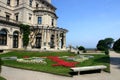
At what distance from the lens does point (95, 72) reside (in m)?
15.7

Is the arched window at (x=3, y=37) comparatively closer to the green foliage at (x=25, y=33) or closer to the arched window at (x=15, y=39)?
the arched window at (x=15, y=39)

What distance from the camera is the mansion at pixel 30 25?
127 ft

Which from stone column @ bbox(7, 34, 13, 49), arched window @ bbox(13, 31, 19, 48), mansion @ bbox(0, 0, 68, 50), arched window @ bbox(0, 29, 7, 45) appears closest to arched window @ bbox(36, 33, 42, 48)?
mansion @ bbox(0, 0, 68, 50)

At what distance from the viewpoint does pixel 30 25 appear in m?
46.0

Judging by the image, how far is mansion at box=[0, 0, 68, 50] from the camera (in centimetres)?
3878

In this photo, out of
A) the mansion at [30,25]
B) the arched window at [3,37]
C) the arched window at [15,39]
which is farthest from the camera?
the arched window at [15,39]

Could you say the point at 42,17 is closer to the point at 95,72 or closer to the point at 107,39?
the point at 95,72

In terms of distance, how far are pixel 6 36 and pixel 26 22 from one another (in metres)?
8.24

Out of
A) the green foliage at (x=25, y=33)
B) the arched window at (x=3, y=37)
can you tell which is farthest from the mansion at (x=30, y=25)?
the green foliage at (x=25, y=33)

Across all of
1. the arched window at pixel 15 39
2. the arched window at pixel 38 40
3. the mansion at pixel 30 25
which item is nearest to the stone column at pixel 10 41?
the mansion at pixel 30 25

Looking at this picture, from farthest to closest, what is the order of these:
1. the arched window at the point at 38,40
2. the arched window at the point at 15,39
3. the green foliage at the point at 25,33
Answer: the arched window at the point at 38,40 < the green foliage at the point at 25,33 < the arched window at the point at 15,39

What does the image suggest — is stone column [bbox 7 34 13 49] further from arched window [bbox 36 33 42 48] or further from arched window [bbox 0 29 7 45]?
arched window [bbox 36 33 42 48]

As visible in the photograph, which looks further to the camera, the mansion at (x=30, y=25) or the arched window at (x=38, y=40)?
the arched window at (x=38, y=40)

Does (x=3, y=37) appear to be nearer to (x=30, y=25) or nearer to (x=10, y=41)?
(x=10, y=41)
